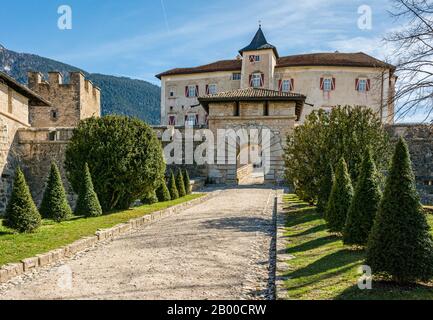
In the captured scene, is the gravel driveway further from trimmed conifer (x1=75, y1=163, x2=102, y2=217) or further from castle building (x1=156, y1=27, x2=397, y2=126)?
castle building (x1=156, y1=27, x2=397, y2=126)

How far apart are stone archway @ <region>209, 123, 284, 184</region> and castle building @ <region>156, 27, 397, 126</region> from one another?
46.2 feet

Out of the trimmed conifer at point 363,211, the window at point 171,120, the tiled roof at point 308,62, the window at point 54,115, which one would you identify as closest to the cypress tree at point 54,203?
the trimmed conifer at point 363,211

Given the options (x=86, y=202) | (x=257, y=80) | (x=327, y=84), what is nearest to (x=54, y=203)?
(x=86, y=202)

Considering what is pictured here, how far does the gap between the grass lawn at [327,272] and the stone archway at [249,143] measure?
18727 mm

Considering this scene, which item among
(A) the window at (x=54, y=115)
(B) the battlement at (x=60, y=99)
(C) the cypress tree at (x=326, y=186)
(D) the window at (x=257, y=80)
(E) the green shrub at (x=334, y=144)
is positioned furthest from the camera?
(D) the window at (x=257, y=80)

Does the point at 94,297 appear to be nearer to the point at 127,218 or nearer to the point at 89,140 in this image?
the point at 127,218

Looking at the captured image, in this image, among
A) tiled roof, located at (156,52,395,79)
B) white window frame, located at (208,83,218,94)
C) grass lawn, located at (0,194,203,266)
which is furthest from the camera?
white window frame, located at (208,83,218,94)

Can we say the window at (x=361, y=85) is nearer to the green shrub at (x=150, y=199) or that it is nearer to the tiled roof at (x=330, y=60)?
the tiled roof at (x=330, y=60)

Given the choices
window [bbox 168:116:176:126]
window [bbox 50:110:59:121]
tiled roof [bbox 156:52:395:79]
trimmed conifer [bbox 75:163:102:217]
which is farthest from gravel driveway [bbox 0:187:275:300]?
window [bbox 168:116:176:126]

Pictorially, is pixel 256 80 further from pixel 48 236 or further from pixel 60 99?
pixel 48 236

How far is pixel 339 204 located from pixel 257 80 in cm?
3659

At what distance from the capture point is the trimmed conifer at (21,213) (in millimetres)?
9125

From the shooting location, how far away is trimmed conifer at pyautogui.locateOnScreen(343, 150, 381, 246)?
721 centimetres

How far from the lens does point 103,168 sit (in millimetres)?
13984
